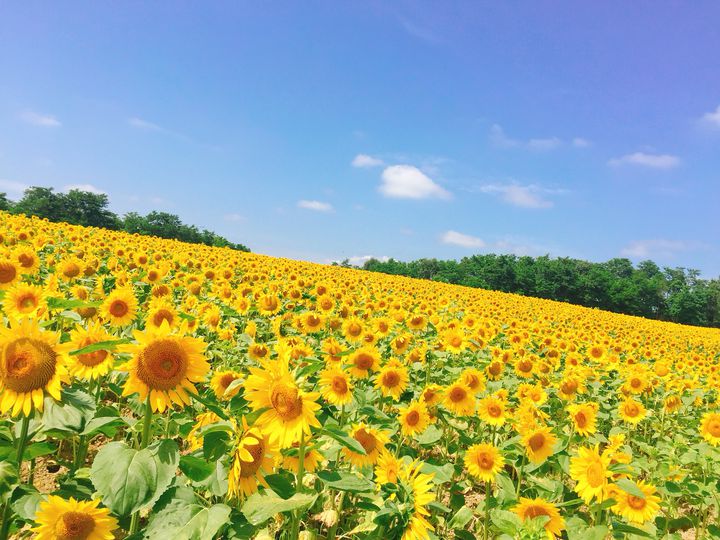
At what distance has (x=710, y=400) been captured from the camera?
Answer: 7531 millimetres

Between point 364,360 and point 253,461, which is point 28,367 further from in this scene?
point 364,360

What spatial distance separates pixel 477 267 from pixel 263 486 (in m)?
67.8

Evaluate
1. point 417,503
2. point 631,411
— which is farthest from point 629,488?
point 631,411

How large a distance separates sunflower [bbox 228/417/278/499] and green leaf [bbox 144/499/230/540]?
0.13 m

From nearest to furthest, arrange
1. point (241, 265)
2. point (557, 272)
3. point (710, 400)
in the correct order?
point (710, 400) < point (241, 265) < point (557, 272)

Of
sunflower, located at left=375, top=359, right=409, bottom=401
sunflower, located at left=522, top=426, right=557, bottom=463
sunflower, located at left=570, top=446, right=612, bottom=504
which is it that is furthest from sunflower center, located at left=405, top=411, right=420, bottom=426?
sunflower, located at left=570, top=446, right=612, bottom=504

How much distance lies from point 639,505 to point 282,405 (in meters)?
2.77

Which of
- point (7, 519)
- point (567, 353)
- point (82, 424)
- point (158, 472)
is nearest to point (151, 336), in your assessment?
point (82, 424)

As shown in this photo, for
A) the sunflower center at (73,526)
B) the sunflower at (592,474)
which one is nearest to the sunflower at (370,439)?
the sunflower at (592,474)

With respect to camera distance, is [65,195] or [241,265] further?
[65,195]

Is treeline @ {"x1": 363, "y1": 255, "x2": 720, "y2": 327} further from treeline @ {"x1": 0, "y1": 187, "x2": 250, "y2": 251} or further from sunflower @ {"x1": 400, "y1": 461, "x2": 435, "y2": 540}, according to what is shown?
sunflower @ {"x1": 400, "y1": 461, "x2": 435, "y2": 540}

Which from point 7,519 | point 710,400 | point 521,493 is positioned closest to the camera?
point 7,519

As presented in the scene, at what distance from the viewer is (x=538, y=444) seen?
140 inches

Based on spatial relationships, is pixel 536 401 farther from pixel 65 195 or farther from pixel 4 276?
pixel 65 195
